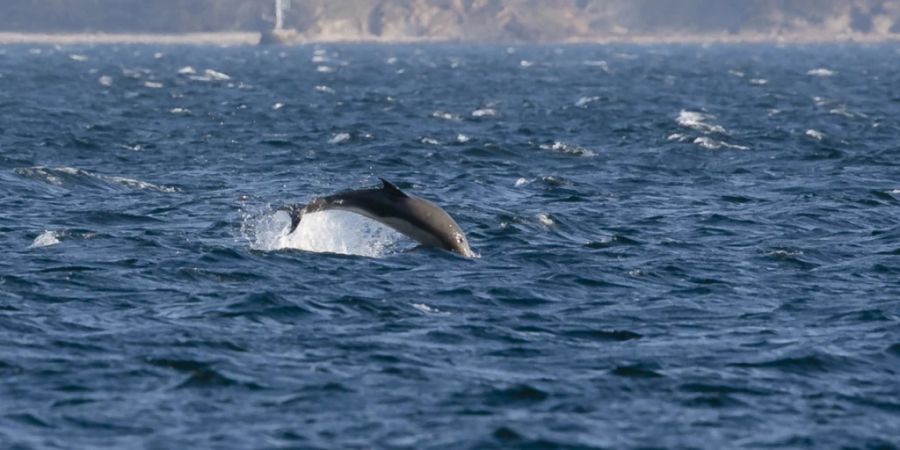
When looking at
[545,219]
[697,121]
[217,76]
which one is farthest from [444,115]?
[217,76]

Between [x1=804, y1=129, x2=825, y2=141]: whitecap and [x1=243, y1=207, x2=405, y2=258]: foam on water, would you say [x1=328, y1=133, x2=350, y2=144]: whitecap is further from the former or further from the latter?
[x1=243, y1=207, x2=405, y2=258]: foam on water

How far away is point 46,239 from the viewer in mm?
23281

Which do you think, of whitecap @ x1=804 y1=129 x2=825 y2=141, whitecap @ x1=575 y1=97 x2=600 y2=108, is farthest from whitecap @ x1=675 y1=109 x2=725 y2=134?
whitecap @ x1=575 y1=97 x2=600 y2=108

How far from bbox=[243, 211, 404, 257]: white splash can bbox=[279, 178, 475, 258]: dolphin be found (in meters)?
0.42

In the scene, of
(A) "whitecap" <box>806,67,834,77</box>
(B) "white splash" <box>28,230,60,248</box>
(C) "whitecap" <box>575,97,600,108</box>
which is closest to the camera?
(B) "white splash" <box>28,230,60,248</box>

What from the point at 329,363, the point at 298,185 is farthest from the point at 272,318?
the point at 298,185

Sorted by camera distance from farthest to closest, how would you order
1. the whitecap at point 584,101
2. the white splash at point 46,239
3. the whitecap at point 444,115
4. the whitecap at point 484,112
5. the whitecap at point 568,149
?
1. the whitecap at point 584,101
2. the whitecap at point 484,112
3. the whitecap at point 444,115
4. the whitecap at point 568,149
5. the white splash at point 46,239

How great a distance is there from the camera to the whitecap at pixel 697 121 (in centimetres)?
4529

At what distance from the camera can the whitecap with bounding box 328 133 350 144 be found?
41.5 metres

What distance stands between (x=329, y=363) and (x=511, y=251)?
780 cm

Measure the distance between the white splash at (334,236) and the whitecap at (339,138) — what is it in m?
17.4

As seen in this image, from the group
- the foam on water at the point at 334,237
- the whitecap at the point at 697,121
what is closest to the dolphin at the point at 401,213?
the foam on water at the point at 334,237

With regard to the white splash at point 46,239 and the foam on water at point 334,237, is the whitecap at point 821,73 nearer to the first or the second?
the foam on water at point 334,237

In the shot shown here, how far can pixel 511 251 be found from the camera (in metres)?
23.6
